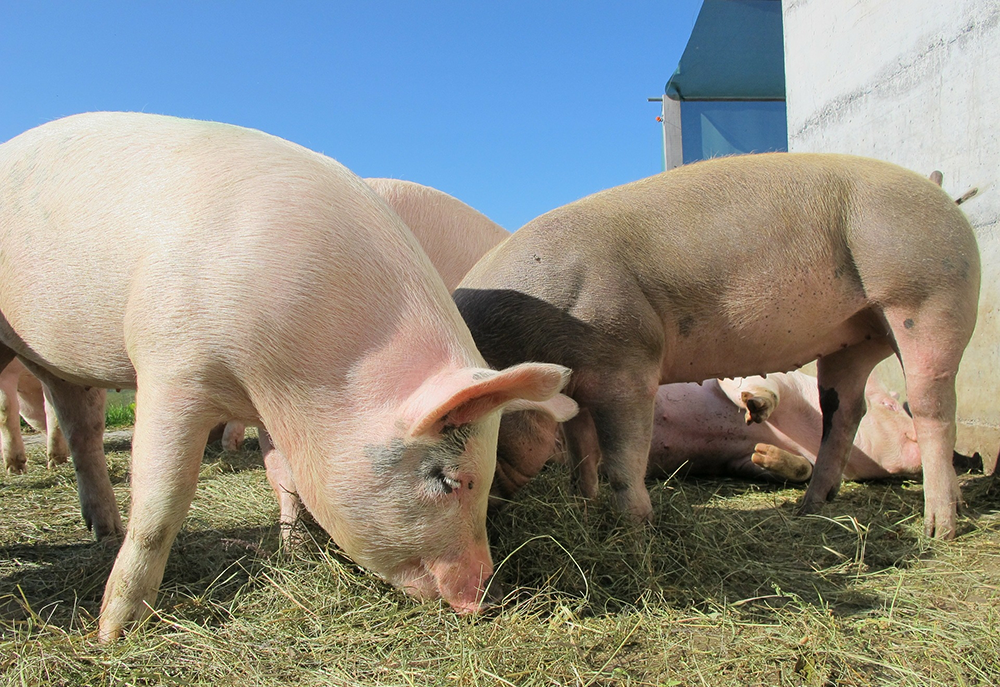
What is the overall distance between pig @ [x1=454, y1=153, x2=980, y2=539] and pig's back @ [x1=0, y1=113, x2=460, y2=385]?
0.83 metres

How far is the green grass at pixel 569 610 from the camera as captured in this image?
2.03 m

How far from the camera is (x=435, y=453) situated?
211 centimetres

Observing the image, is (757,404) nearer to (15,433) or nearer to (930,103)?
(930,103)

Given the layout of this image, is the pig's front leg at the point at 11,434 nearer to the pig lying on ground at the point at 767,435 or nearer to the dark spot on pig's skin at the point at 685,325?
the pig lying on ground at the point at 767,435

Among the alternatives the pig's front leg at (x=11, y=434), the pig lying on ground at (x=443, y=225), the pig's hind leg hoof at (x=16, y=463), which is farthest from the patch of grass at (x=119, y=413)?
the pig lying on ground at (x=443, y=225)

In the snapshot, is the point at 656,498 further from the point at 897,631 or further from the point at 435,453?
the point at 435,453

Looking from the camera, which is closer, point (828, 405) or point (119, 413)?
point (828, 405)

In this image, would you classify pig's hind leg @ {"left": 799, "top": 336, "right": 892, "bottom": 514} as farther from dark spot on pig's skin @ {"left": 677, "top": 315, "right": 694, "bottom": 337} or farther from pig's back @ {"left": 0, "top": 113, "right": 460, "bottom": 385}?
pig's back @ {"left": 0, "top": 113, "right": 460, "bottom": 385}

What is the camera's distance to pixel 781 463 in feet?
14.8

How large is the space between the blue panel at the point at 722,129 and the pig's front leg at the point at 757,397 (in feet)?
17.2

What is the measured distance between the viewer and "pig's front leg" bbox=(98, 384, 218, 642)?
2182 mm

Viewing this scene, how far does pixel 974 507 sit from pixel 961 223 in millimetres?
1423

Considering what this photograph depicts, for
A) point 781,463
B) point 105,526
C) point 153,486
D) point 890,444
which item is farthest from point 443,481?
point 890,444

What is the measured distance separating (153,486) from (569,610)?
1.31 m
